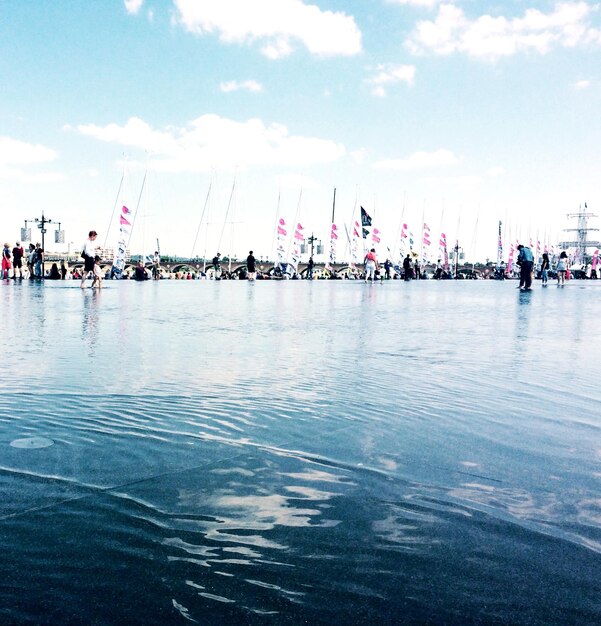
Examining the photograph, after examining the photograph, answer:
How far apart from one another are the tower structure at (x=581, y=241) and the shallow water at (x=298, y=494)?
15887cm

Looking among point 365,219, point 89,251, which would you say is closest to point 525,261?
point 89,251

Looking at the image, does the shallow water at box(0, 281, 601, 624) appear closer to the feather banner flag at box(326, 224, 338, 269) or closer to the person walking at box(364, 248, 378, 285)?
the person walking at box(364, 248, 378, 285)

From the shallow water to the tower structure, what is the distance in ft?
521

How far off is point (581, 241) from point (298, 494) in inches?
6452

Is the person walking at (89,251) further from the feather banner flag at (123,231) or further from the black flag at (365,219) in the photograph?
the black flag at (365,219)

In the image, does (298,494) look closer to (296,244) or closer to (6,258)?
(6,258)

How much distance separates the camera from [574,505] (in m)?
2.55

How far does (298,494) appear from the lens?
2.66m

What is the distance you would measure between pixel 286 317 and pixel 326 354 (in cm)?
571

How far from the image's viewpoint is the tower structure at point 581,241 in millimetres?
152113

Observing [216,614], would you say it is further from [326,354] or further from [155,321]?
[155,321]

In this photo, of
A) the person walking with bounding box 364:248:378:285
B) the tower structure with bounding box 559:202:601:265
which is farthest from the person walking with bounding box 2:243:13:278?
the tower structure with bounding box 559:202:601:265

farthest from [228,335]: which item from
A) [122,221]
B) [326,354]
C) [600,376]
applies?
[122,221]

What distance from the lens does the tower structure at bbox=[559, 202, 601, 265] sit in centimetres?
15211
